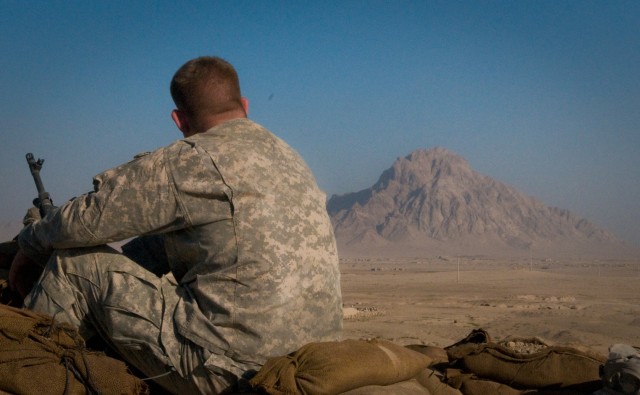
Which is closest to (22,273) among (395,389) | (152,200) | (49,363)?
(49,363)

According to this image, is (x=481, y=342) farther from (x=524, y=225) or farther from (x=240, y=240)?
(x=524, y=225)

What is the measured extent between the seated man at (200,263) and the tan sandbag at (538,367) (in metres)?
0.93

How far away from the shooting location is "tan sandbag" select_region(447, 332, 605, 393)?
3477mm

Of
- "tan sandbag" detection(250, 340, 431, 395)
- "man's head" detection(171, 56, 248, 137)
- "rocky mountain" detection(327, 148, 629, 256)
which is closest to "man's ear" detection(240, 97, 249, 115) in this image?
"man's head" detection(171, 56, 248, 137)

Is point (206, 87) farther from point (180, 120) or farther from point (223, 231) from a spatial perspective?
point (223, 231)

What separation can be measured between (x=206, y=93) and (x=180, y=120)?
23 centimetres

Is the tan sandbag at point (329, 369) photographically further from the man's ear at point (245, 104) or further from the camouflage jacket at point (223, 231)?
the man's ear at point (245, 104)

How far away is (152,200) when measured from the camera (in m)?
3.09

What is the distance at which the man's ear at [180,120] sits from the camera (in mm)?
3463

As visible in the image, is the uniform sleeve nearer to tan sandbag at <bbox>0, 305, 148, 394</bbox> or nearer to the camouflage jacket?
the camouflage jacket

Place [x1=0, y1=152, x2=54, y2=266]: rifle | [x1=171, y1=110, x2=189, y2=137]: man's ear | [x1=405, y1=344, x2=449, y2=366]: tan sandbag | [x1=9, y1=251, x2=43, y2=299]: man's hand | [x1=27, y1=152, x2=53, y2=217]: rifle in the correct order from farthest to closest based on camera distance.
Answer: [x1=27, y1=152, x2=53, y2=217]: rifle → [x1=0, y1=152, x2=54, y2=266]: rifle → [x1=405, y1=344, x2=449, y2=366]: tan sandbag → [x1=9, y1=251, x2=43, y2=299]: man's hand → [x1=171, y1=110, x2=189, y2=137]: man's ear

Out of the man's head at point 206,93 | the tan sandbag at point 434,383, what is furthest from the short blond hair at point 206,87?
the tan sandbag at point 434,383

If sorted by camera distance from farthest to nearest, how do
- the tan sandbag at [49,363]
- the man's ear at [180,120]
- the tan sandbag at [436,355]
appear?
1. the tan sandbag at [436,355]
2. the man's ear at [180,120]
3. the tan sandbag at [49,363]

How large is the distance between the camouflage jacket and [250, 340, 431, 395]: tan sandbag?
0.15m
